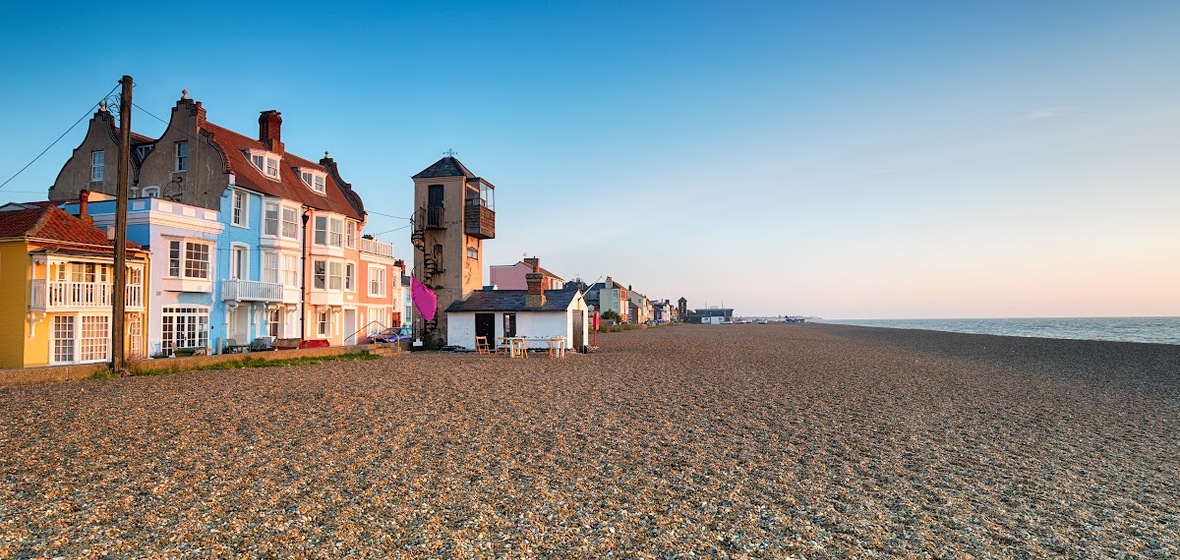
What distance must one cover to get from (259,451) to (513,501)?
497 cm

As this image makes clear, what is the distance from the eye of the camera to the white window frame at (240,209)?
29.9 metres

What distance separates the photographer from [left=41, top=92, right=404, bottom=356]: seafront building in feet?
87.4

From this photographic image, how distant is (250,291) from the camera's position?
29.7 metres

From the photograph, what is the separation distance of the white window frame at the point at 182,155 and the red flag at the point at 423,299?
1177cm

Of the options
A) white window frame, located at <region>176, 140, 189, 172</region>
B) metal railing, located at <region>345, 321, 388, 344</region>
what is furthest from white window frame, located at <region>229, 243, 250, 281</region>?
metal railing, located at <region>345, 321, 388, 344</region>

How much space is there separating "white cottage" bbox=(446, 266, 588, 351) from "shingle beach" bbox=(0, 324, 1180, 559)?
1613cm

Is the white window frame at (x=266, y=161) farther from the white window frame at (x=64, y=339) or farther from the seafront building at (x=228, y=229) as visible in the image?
the white window frame at (x=64, y=339)

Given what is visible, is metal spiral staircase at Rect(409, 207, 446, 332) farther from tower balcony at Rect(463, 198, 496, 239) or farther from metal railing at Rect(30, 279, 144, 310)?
metal railing at Rect(30, 279, 144, 310)

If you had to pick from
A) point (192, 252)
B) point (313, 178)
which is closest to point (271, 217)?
point (192, 252)

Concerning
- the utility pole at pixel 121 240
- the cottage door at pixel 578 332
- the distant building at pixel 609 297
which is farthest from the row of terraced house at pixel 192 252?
the distant building at pixel 609 297

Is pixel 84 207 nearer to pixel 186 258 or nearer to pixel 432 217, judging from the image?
pixel 186 258

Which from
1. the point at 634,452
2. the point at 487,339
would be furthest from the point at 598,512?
the point at 487,339

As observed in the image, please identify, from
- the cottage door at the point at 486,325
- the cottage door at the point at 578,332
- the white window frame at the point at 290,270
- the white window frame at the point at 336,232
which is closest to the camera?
the white window frame at the point at 290,270

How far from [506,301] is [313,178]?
43.9 feet
